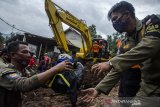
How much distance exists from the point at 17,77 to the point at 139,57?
1346 mm

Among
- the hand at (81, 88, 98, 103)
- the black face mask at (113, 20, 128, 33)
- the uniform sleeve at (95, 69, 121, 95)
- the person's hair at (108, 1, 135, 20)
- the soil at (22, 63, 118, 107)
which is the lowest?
the soil at (22, 63, 118, 107)

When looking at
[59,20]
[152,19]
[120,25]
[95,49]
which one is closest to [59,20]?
[59,20]

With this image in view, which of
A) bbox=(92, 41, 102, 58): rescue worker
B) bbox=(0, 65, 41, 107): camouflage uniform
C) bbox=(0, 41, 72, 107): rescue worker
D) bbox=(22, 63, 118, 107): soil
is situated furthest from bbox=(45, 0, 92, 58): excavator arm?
bbox=(0, 65, 41, 107): camouflage uniform

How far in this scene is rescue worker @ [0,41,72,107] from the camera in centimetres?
291

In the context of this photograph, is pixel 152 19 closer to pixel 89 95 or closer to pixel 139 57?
pixel 139 57

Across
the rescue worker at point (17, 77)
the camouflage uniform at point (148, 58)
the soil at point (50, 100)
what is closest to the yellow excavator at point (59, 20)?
the soil at point (50, 100)

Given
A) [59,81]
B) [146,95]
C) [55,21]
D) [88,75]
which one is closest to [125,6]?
[146,95]

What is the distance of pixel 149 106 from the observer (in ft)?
9.12

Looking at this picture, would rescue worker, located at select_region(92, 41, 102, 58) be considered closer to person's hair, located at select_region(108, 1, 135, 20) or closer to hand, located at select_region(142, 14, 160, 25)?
person's hair, located at select_region(108, 1, 135, 20)

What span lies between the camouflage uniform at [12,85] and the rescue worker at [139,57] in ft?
1.88

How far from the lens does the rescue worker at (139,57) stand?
2.54 metres

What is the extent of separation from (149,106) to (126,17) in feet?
3.31

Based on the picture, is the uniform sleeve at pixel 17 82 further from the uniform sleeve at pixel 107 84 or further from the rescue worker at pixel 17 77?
the uniform sleeve at pixel 107 84

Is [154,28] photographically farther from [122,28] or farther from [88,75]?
[88,75]
